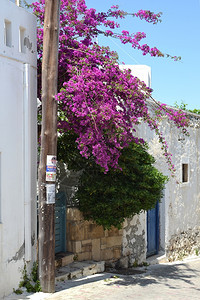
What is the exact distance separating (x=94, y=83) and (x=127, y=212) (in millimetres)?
3066

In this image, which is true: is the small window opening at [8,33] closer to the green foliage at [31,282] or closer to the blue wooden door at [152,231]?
the green foliage at [31,282]

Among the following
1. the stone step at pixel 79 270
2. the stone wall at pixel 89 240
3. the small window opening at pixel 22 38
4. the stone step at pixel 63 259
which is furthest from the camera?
the stone wall at pixel 89 240

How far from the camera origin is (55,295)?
7.48 metres

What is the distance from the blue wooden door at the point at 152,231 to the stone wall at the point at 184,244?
52 centimetres

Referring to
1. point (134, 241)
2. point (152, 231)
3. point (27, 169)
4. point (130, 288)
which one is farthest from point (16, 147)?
point (152, 231)

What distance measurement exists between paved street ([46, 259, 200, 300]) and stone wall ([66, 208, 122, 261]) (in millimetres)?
876

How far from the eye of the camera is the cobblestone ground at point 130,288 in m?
7.48

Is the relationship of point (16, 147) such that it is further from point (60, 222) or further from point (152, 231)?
point (152, 231)

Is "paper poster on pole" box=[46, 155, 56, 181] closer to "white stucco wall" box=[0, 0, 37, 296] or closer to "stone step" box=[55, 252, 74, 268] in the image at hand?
"white stucco wall" box=[0, 0, 37, 296]

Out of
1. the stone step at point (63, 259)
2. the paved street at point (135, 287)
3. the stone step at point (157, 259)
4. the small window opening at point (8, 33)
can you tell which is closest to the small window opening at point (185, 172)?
the stone step at point (157, 259)

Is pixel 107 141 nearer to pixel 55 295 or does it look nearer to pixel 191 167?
pixel 55 295

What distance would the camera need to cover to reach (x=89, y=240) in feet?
33.2

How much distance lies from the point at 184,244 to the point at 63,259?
→ 661 cm

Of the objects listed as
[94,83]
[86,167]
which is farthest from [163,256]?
[94,83]
